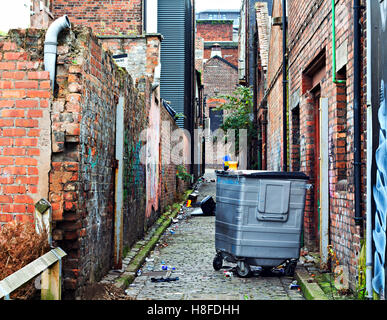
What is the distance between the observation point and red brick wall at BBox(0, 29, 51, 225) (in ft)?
14.8

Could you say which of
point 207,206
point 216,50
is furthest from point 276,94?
point 216,50

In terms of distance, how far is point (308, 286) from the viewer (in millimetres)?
5406

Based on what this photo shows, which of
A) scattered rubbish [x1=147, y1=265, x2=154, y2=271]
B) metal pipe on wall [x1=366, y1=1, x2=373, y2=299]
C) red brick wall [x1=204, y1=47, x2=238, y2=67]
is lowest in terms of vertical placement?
scattered rubbish [x1=147, y1=265, x2=154, y2=271]

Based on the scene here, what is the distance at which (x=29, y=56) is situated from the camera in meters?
4.62

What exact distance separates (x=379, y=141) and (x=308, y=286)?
206 cm

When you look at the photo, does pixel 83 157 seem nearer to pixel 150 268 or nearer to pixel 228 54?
pixel 150 268

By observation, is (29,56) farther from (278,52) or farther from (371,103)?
(278,52)

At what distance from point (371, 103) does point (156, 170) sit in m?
8.10

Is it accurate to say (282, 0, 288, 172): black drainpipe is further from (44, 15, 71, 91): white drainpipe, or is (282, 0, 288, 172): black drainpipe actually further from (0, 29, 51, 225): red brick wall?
(0, 29, 51, 225): red brick wall

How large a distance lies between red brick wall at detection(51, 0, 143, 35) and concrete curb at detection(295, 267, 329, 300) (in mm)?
9331

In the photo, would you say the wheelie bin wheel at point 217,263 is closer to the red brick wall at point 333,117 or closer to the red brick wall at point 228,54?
the red brick wall at point 333,117

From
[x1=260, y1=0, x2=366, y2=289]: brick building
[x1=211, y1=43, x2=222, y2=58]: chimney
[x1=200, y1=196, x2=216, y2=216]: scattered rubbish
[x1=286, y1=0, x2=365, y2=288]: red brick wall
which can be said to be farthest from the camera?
[x1=211, y1=43, x2=222, y2=58]: chimney

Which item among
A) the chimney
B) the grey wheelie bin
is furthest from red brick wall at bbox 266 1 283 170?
the chimney

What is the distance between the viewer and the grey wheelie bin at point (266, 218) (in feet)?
20.2
